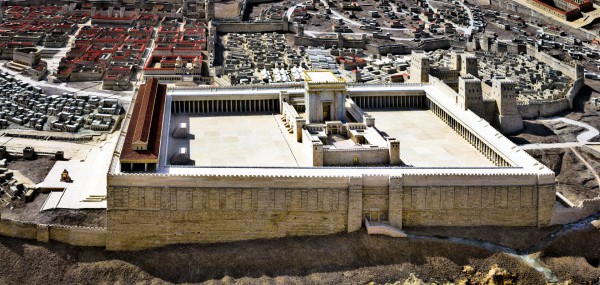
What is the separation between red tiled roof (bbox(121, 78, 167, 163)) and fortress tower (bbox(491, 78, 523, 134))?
166ft

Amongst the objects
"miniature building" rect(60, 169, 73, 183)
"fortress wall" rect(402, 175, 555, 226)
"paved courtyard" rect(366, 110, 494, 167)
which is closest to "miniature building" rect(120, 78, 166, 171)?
"miniature building" rect(60, 169, 73, 183)

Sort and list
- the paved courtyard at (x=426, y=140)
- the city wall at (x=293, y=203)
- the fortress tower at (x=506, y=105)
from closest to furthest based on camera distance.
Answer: the city wall at (x=293, y=203) → the paved courtyard at (x=426, y=140) → the fortress tower at (x=506, y=105)

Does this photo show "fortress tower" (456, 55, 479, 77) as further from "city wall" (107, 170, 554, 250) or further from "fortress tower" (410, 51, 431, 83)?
"city wall" (107, 170, 554, 250)

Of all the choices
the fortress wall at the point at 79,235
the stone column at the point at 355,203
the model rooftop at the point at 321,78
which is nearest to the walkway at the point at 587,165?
the model rooftop at the point at 321,78

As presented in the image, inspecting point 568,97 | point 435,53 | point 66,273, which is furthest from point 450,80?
point 66,273

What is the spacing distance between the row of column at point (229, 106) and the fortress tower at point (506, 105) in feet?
112

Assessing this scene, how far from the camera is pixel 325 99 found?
97438 millimetres

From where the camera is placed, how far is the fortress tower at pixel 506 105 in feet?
363

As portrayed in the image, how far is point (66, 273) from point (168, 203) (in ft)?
40.4

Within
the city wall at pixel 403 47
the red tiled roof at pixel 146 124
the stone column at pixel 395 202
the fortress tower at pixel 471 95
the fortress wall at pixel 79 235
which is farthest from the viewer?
the city wall at pixel 403 47

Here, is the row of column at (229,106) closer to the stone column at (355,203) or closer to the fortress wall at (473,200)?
the stone column at (355,203)

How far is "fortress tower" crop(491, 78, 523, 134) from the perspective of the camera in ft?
363

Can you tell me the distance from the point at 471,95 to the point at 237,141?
121 ft

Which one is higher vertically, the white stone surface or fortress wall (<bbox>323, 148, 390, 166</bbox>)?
fortress wall (<bbox>323, 148, 390, 166</bbox>)
